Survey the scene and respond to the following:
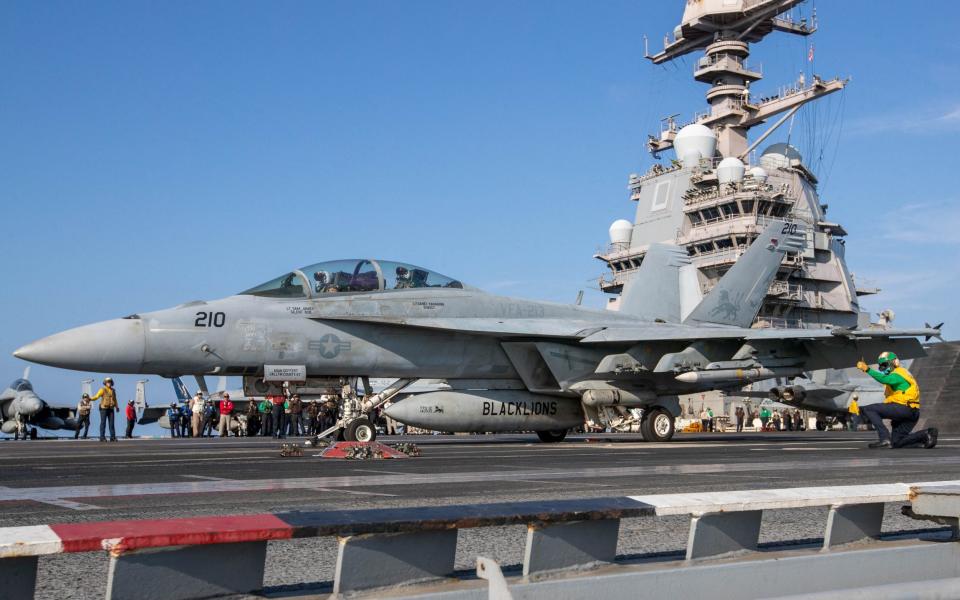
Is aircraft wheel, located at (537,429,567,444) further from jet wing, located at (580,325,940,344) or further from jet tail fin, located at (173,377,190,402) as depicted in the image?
jet tail fin, located at (173,377,190,402)

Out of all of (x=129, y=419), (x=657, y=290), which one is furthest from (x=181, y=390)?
(x=657, y=290)

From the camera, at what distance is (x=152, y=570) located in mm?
2730

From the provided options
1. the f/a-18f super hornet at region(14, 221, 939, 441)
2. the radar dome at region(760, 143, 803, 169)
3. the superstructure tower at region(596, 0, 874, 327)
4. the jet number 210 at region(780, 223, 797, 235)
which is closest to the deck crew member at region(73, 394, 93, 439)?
the f/a-18f super hornet at region(14, 221, 939, 441)

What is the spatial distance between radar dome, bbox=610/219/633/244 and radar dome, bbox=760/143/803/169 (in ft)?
32.4

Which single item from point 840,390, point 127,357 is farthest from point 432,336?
point 840,390

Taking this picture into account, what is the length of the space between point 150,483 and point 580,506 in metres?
5.54

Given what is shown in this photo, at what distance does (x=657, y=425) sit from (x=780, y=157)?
47.3 metres

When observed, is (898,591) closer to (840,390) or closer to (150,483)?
(150,483)

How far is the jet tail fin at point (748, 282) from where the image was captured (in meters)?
21.5

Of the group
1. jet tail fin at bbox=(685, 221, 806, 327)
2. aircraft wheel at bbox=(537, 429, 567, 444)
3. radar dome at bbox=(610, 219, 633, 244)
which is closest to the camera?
aircraft wheel at bbox=(537, 429, 567, 444)

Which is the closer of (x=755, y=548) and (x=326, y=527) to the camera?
(x=326, y=527)

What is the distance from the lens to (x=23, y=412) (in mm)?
38562

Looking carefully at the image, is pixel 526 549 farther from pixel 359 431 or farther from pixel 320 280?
pixel 320 280

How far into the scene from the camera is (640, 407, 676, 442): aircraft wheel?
1881 cm
